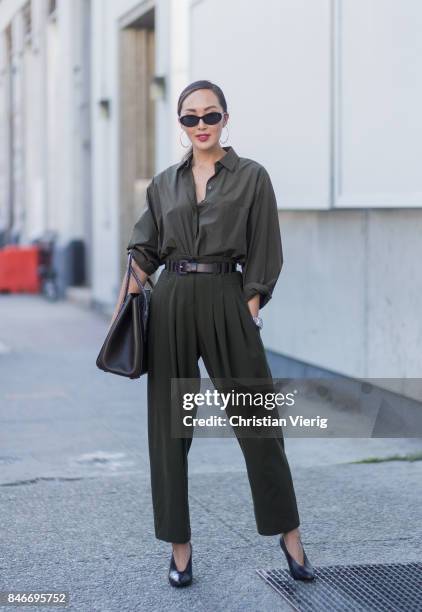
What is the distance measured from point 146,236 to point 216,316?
422 mm

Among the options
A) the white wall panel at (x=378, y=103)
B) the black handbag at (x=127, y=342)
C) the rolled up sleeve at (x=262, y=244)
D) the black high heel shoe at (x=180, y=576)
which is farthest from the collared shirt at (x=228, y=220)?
the white wall panel at (x=378, y=103)

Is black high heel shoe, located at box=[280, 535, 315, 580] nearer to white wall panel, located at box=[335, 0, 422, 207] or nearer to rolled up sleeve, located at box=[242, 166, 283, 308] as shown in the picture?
Answer: rolled up sleeve, located at box=[242, 166, 283, 308]

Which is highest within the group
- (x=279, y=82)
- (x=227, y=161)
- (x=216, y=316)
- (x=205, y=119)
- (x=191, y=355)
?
(x=279, y=82)

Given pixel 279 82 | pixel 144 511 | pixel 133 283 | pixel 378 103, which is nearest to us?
pixel 133 283

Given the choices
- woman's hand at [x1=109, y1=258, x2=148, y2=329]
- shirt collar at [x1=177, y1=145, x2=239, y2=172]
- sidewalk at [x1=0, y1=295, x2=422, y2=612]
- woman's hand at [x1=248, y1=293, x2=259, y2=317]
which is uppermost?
shirt collar at [x1=177, y1=145, x2=239, y2=172]

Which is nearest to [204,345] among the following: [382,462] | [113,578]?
[113,578]

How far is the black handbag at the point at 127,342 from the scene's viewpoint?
4320 mm

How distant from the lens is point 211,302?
4.36 m

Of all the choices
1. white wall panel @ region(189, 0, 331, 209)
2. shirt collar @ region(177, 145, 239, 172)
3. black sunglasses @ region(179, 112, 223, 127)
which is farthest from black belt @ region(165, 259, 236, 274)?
white wall panel @ region(189, 0, 331, 209)

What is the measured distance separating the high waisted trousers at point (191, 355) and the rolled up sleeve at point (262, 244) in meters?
0.08

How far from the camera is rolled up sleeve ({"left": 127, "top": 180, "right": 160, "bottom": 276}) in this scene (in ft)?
14.7

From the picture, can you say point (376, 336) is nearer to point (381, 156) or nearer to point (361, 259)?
point (361, 259)

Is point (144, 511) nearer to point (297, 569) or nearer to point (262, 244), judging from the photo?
point (297, 569)

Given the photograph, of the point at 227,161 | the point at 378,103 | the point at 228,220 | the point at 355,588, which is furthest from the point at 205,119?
the point at 378,103
